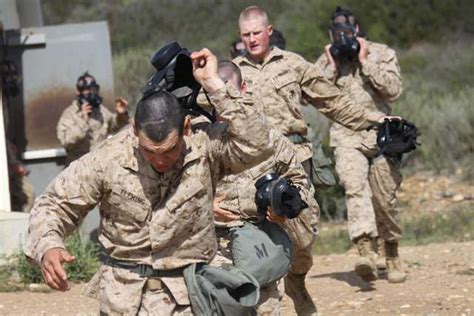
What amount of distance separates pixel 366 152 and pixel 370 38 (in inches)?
718

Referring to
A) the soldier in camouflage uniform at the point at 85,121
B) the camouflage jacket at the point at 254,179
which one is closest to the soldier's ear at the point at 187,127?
the camouflage jacket at the point at 254,179

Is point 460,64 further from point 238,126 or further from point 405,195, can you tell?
point 238,126

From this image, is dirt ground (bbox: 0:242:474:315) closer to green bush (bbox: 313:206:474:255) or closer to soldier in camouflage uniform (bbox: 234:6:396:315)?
green bush (bbox: 313:206:474:255)

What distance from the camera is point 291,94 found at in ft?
30.7

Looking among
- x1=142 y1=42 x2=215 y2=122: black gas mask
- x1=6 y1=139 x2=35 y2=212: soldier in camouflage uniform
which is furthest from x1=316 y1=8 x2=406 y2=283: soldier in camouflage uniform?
x1=142 y1=42 x2=215 y2=122: black gas mask

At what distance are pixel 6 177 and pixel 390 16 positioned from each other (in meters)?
18.0

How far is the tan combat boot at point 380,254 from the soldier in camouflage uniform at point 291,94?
7.89 feet

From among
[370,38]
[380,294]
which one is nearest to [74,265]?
[380,294]

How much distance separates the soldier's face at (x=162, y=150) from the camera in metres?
6.02

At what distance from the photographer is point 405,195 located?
18.3m

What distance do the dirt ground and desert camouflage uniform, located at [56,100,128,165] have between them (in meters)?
3.02

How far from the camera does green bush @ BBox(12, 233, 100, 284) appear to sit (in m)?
12.2

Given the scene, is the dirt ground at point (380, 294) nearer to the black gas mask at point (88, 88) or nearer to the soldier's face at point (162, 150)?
the black gas mask at point (88, 88)

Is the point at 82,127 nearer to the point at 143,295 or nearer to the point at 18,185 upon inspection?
the point at 18,185
